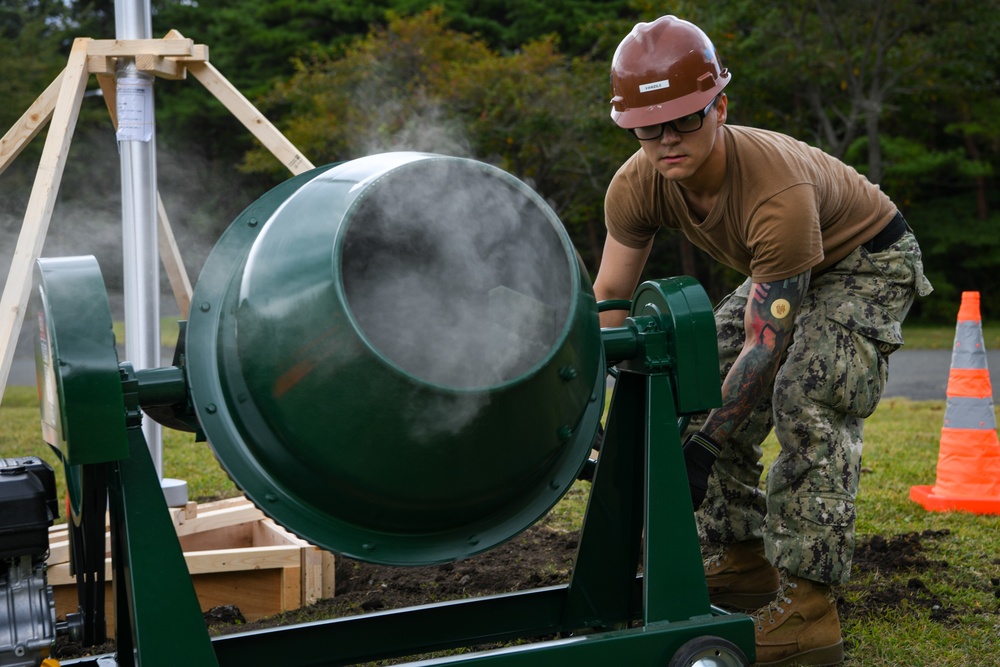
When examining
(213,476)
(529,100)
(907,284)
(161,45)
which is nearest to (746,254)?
(907,284)

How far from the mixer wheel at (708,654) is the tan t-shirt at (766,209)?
933mm

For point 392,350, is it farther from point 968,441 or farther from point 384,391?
point 968,441

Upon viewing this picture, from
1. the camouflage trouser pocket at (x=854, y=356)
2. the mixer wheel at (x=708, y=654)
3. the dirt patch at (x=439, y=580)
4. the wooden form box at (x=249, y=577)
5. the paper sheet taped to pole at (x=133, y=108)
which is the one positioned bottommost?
the dirt patch at (x=439, y=580)

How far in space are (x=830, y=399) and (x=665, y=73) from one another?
1010 mm

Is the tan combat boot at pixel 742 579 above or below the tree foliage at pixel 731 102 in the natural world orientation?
below

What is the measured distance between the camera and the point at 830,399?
276 centimetres

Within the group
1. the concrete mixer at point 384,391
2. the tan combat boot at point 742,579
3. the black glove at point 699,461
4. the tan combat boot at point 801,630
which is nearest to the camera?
the concrete mixer at point 384,391

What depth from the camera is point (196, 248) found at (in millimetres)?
13484

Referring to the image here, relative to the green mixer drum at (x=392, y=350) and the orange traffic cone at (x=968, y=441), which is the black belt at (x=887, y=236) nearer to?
the green mixer drum at (x=392, y=350)

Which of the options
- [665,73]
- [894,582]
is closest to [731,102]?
[894,582]

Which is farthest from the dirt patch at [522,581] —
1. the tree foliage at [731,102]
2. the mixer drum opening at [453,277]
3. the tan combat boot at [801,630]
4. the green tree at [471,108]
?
the green tree at [471,108]

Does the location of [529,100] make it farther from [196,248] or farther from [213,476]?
[213,476]

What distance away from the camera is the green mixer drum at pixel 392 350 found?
1921 mm

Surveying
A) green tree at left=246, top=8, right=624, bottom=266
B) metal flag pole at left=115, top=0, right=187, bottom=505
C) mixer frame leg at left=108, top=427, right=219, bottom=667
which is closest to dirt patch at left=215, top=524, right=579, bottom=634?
metal flag pole at left=115, top=0, right=187, bottom=505
